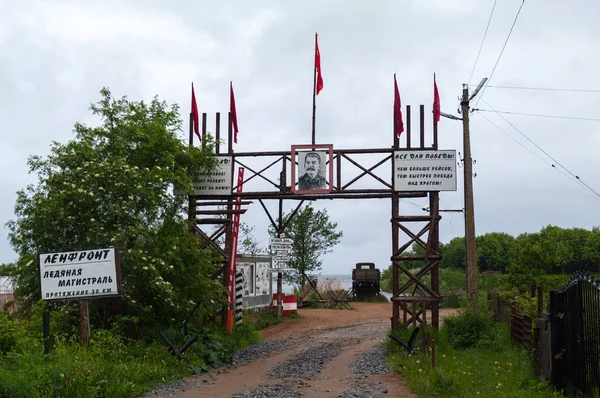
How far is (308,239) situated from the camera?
4438cm

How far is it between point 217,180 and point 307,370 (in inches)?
280

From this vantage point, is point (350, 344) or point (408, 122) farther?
point (350, 344)

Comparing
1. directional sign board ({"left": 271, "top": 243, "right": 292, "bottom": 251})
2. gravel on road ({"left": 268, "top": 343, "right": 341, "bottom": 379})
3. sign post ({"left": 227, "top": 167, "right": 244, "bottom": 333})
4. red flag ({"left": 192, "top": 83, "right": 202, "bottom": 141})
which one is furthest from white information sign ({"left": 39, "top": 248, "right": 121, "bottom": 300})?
directional sign board ({"left": 271, "top": 243, "right": 292, "bottom": 251})

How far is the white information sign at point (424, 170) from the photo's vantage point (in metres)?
19.3

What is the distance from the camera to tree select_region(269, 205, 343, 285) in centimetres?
4353

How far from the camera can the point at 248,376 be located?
1470 cm

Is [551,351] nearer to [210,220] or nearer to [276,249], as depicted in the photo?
[210,220]

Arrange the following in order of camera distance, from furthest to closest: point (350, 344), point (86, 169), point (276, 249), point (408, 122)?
point (276, 249) → point (350, 344) → point (408, 122) → point (86, 169)

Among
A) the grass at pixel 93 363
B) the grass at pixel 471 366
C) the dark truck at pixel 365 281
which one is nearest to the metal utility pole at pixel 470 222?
the grass at pixel 471 366

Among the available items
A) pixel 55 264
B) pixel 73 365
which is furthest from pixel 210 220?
pixel 73 365

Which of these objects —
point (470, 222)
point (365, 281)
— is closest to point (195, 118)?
point (470, 222)

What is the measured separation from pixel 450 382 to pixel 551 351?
1832 mm

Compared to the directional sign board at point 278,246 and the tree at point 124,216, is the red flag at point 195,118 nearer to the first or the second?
the tree at point 124,216

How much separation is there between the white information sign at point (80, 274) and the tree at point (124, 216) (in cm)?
219
